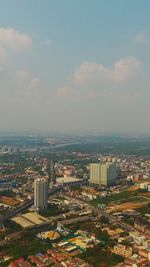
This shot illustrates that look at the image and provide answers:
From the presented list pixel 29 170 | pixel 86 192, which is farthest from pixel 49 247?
pixel 29 170

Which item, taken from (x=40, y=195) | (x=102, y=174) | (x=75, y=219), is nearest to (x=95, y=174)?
(x=102, y=174)

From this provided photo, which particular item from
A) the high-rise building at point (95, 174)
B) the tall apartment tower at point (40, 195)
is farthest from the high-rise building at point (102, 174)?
the tall apartment tower at point (40, 195)

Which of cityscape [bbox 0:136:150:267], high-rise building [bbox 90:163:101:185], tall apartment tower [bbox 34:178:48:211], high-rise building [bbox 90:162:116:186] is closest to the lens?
cityscape [bbox 0:136:150:267]

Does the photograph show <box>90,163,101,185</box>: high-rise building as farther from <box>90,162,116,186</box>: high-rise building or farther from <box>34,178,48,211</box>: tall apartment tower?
<box>34,178,48,211</box>: tall apartment tower

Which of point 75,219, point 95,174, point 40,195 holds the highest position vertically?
point 95,174

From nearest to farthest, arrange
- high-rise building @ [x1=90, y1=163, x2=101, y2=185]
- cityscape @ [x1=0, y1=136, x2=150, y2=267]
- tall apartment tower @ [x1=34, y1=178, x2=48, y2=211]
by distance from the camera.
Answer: cityscape @ [x1=0, y1=136, x2=150, y2=267] → tall apartment tower @ [x1=34, y1=178, x2=48, y2=211] → high-rise building @ [x1=90, y1=163, x2=101, y2=185]

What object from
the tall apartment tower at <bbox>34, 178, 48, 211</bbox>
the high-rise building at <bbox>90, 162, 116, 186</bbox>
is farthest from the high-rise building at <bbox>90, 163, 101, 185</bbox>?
the tall apartment tower at <bbox>34, 178, 48, 211</bbox>

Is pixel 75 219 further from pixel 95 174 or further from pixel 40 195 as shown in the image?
pixel 95 174

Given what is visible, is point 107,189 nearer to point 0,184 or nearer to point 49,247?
point 0,184

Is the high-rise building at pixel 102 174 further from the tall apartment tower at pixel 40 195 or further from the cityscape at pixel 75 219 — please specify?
the tall apartment tower at pixel 40 195
